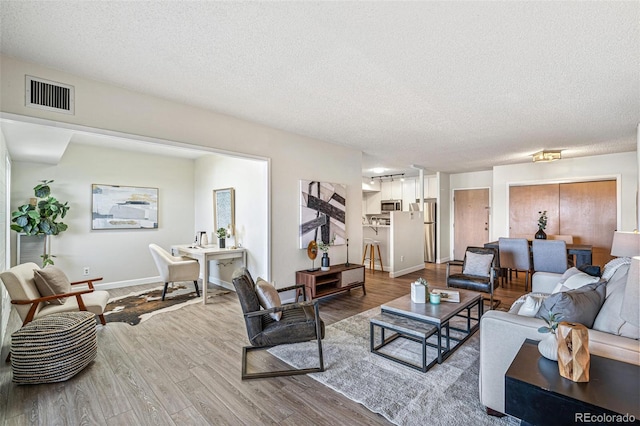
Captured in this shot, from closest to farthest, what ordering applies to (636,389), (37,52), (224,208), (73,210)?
(636,389), (37,52), (73,210), (224,208)

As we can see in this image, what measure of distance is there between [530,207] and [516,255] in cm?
235

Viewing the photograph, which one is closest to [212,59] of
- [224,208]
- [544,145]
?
[224,208]

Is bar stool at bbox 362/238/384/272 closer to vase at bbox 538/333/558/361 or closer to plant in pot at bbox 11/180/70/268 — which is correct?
vase at bbox 538/333/558/361

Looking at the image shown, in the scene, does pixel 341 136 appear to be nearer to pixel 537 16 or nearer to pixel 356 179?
pixel 356 179

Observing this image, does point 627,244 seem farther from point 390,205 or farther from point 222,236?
point 390,205

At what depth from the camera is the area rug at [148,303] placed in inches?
150

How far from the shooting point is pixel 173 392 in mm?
2205

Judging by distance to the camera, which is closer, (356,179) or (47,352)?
(47,352)

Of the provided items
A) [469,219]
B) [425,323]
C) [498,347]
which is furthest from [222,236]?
[469,219]

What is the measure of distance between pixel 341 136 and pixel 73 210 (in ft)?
15.2

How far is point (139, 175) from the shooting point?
5.67m

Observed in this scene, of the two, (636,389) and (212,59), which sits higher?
(212,59)

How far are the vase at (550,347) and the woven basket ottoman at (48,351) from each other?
3.29 meters

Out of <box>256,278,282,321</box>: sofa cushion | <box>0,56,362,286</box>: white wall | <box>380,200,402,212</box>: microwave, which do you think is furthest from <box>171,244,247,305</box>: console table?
<box>380,200,402,212</box>: microwave
